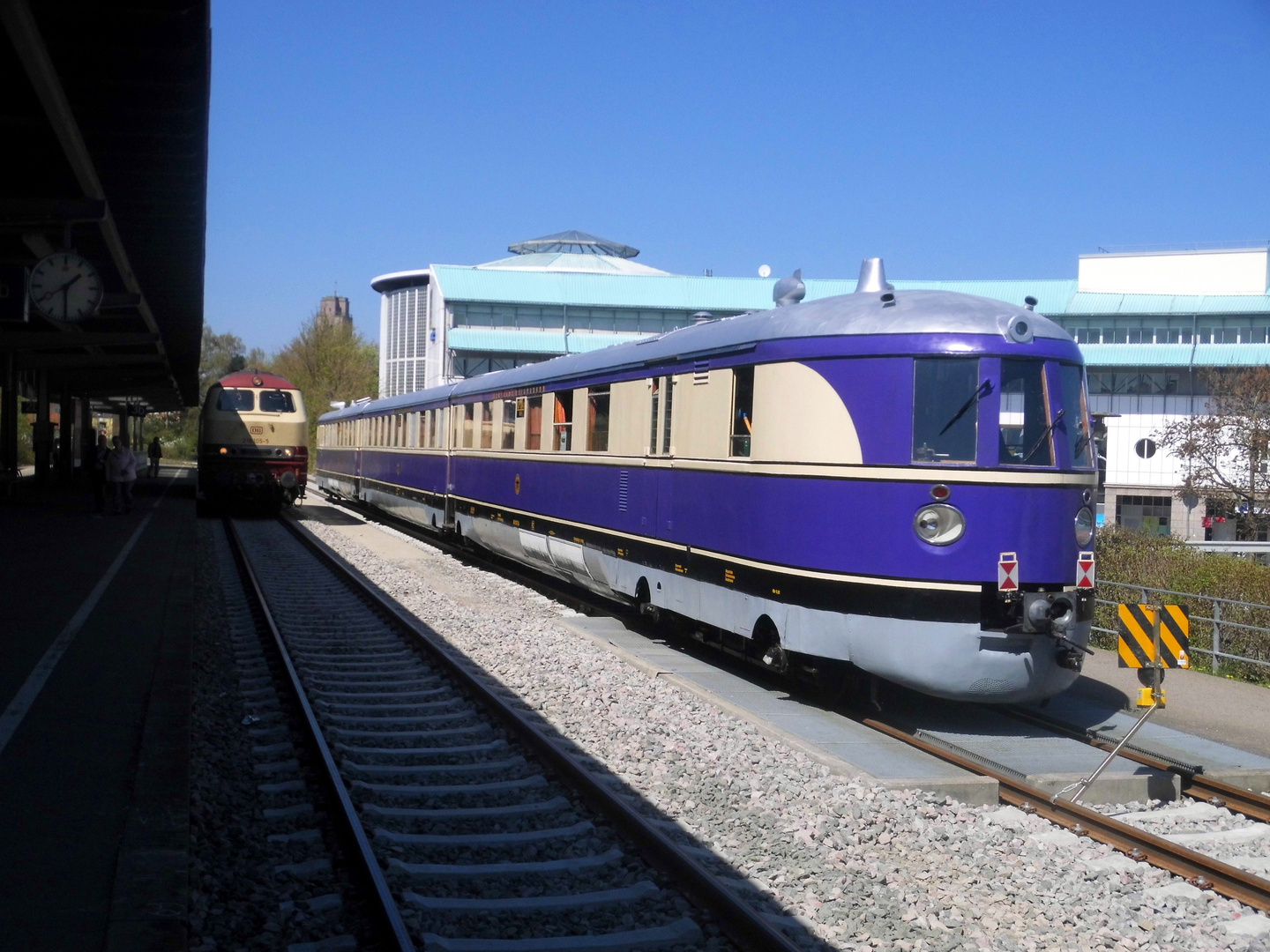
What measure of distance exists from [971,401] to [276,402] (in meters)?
25.1

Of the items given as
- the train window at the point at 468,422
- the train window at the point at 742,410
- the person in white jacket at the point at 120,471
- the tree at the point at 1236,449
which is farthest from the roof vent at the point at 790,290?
the tree at the point at 1236,449

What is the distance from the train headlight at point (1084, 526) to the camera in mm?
8734

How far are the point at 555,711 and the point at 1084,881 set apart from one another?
427cm

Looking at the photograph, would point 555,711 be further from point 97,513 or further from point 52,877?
point 97,513

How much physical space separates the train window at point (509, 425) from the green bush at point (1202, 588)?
7.86 meters

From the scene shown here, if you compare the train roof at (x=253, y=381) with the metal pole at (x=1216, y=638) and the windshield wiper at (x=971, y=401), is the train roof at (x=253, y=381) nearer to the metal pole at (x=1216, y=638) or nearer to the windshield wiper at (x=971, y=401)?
the metal pole at (x=1216, y=638)

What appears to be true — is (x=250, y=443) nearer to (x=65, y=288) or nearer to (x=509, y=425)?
(x=509, y=425)

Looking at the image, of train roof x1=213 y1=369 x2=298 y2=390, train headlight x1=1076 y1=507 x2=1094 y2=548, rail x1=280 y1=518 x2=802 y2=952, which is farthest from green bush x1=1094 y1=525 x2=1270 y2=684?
train roof x1=213 y1=369 x2=298 y2=390

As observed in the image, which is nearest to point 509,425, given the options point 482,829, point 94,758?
point 94,758

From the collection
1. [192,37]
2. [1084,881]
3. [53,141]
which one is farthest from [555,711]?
[53,141]

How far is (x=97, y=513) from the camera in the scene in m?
27.2

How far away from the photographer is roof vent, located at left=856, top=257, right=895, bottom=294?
10242 mm

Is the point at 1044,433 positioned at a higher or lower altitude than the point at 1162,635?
higher

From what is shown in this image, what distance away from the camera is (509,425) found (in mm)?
17484
